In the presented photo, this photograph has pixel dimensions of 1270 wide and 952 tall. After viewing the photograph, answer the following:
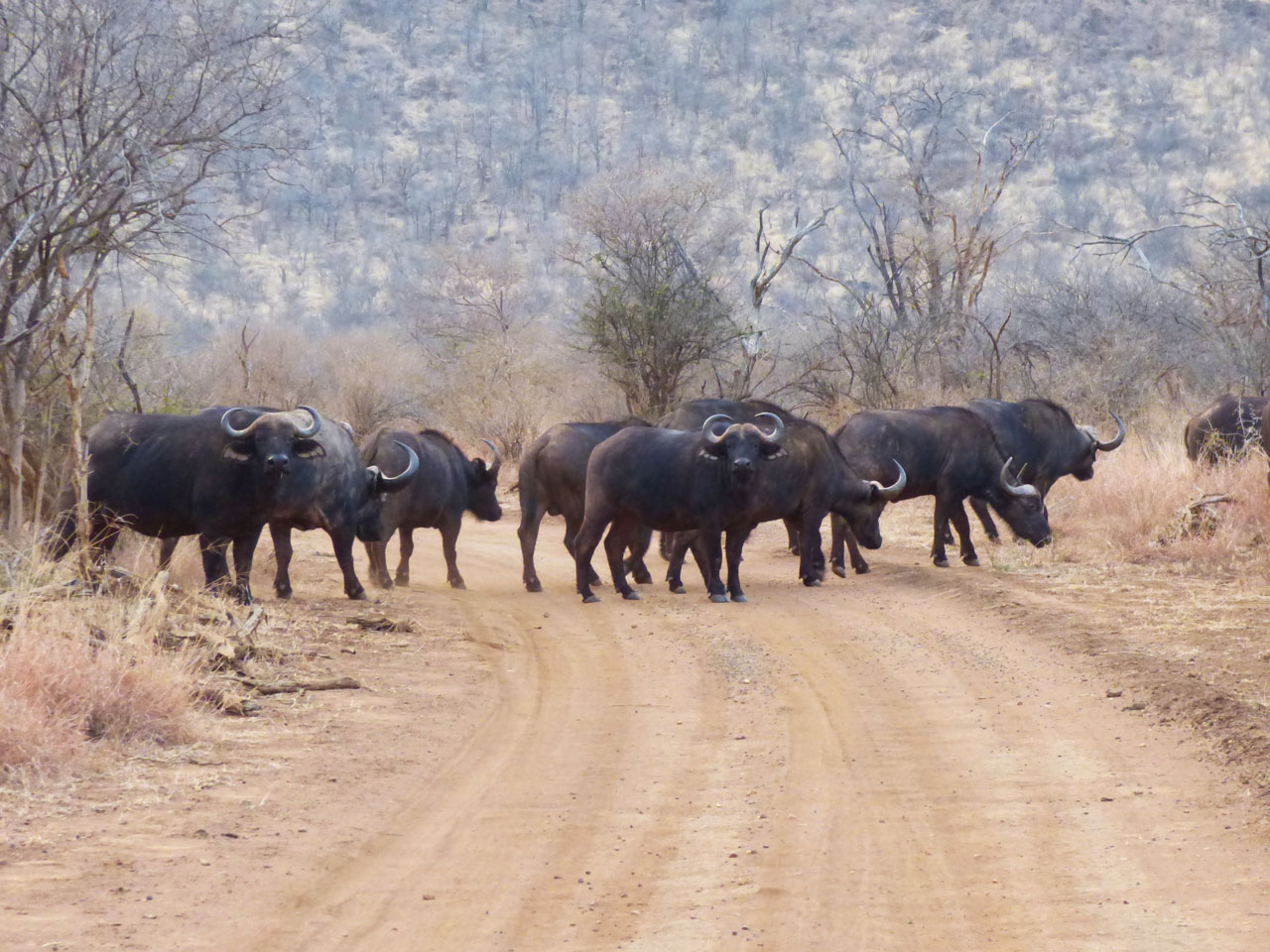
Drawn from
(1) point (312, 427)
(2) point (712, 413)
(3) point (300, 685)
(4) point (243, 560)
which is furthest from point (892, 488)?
(3) point (300, 685)

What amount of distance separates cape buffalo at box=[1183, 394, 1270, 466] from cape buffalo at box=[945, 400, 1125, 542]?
5.32 feet

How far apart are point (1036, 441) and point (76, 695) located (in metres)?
12.4

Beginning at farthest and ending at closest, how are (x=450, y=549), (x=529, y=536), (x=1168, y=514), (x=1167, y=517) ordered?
(x=1168, y=514) < (x=1167, y=517) < (x=450, y=549) < (x=529, y=536)

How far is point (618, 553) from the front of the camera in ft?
45.3

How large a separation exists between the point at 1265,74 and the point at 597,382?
4418 cm

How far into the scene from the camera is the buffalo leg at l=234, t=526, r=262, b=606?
1180 centimetres

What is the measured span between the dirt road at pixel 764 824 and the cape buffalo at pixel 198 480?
2.97 m

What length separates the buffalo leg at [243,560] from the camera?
465 inches

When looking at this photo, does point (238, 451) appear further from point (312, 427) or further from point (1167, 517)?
point (1167, 517)

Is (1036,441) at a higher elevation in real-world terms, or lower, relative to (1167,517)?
higher

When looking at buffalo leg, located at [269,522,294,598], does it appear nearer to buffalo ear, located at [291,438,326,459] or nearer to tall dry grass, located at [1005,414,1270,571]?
buffalo ear, located at [291,438,326,459]

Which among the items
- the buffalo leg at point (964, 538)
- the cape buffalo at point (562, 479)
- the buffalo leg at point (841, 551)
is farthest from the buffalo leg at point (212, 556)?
the buffalo leg at point (964, 538)

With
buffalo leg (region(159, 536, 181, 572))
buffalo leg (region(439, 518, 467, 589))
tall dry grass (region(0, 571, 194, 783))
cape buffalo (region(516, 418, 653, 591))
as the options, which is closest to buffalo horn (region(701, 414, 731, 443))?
cape buffalo (region(516, 418, 653, 591))

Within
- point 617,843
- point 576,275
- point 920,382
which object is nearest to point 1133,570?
point 617,843
